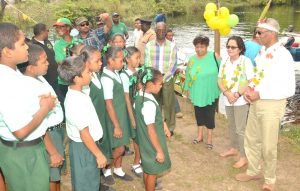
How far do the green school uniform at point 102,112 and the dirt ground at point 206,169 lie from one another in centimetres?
64

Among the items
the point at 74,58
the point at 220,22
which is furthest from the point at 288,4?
the point at 74,58

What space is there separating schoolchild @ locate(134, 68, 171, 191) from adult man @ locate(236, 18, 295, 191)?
129cm

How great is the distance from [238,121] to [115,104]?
1847 millimetres

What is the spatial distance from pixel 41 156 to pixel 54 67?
2.94 m

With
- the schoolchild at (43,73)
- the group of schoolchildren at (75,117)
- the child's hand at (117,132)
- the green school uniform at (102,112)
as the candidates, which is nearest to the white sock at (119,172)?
the group of schoolchildren at (75,117)

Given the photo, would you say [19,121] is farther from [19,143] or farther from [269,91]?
[269,91]

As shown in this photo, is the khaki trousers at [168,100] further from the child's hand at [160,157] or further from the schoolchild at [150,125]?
the child's hand at [160,157]

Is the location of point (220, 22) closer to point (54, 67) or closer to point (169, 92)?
point (169, 92)

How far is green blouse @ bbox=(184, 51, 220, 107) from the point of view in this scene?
17.6 ft

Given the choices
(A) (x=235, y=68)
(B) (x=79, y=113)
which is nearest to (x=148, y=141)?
(B) (x=79, y=113)

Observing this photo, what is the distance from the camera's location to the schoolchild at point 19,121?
8.39 feet

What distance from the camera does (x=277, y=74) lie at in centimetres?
399

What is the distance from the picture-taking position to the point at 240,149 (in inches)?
203

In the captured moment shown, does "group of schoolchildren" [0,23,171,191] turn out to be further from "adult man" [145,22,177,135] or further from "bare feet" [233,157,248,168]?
"bare feet" [233,157,248,168]
